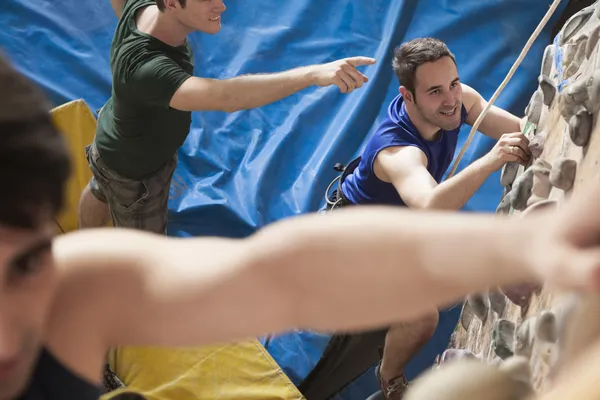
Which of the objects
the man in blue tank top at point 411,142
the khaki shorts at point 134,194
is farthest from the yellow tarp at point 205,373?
the man in blue tank top at point 411,142

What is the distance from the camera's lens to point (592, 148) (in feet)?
2.64

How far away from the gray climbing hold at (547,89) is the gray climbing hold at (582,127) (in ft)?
0.71

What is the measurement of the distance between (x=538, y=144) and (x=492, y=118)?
1.49ft

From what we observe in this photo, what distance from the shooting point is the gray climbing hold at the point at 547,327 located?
73 cm

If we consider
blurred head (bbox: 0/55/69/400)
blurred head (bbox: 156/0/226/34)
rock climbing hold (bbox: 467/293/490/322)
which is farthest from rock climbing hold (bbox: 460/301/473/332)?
blurred head (bbox: 0/55/69/400)

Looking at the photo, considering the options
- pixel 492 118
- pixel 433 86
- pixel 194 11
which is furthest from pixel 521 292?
pixel 194 11

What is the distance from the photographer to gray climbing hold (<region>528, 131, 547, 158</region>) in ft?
3.48

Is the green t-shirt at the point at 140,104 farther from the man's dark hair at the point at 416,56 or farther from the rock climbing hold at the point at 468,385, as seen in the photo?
the rock climbing hold at the point at 468,385

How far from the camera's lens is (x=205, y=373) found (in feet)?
5.14

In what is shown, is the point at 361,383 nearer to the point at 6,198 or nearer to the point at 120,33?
the point at 120,33

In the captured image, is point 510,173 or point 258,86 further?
point 258,86

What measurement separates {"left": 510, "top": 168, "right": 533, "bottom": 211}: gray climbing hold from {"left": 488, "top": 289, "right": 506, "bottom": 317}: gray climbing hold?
140mm

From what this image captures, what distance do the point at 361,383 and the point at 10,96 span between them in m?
1.40

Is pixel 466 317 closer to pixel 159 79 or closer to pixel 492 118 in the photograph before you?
pixel 492 118
